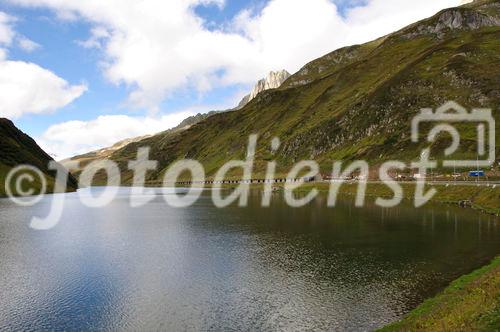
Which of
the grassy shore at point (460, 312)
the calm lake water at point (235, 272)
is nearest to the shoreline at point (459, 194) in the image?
the calm lake water at point (235, 272)

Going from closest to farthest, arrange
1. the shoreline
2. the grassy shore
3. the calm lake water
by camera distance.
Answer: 1. the grassy shore
2. the calm lake water
3. the shoreline

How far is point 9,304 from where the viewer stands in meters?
43.3

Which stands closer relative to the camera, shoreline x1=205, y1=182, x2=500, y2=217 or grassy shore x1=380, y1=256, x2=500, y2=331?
grassy shore x1=380, y1=256, x2=500, y2=331

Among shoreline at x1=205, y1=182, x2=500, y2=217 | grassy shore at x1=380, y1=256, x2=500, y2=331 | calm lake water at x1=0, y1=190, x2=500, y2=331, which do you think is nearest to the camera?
grassy shore at x1=380, y1=256, x2=500, y2=331

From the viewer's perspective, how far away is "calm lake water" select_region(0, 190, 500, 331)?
39.4 metres

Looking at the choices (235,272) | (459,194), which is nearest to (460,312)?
(235,272)

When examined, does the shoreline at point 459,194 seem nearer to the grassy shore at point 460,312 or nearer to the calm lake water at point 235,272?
the calm lake water at point 235,272

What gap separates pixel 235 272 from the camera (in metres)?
55.8

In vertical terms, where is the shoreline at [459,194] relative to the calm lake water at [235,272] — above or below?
above

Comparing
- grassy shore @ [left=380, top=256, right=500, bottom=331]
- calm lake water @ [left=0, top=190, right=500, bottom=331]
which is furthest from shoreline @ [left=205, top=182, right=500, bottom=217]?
grassy shore @ [left=380, top=256, right=500, bottom=331]

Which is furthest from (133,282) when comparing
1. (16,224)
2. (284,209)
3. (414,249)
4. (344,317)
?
(284,209)

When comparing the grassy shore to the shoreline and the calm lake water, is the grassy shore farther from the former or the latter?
the shoreline

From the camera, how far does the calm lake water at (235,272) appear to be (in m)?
39.4

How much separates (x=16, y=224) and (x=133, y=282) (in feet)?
232
